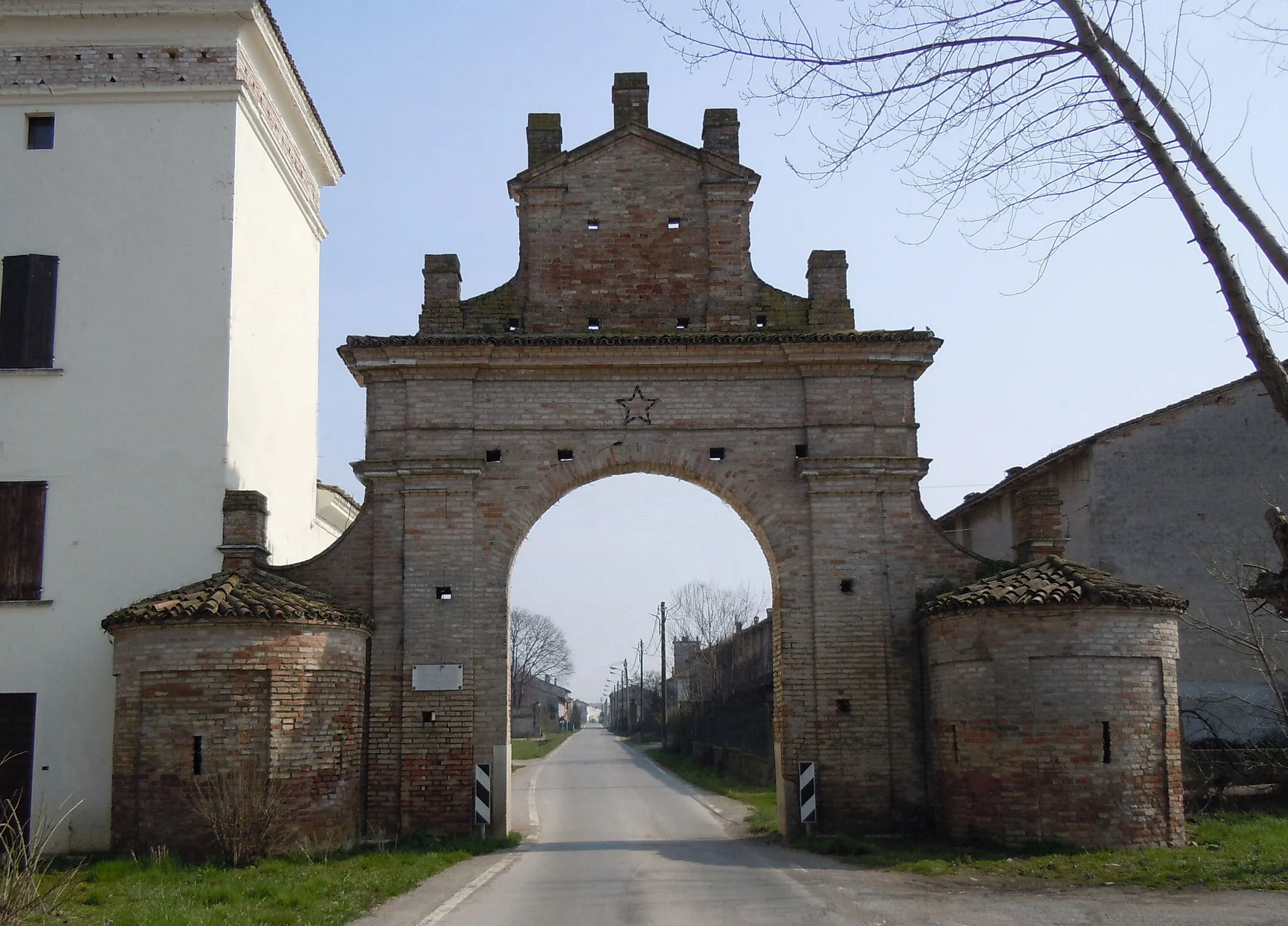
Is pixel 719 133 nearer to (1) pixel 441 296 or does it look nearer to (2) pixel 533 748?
(1) pixel 441 296

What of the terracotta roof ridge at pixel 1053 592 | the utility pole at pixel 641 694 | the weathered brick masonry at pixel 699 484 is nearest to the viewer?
the weathered brick masonry at pixel 699 484

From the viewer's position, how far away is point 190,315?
16.5m

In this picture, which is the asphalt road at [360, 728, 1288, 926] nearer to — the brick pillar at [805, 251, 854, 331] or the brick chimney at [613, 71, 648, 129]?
the brick pillar at [805, 251, 854, 331]

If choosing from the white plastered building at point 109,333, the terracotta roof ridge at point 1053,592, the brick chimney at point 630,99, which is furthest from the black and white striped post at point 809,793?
the brick chimney at point 630,99

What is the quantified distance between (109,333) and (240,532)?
140 inches

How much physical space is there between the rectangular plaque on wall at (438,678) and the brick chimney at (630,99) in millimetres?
8465

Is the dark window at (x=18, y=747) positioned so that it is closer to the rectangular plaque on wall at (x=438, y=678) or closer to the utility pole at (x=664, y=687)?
the rectangular plaque on wall at (x=438, y=678)

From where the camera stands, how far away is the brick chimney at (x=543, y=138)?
58.4 ft

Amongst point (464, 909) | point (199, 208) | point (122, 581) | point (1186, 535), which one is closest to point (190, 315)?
point (199, 208)

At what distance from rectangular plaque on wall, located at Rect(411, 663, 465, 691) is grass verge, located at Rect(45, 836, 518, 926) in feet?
7.25

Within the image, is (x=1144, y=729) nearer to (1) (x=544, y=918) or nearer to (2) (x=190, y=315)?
(1) (x=544, y=918)

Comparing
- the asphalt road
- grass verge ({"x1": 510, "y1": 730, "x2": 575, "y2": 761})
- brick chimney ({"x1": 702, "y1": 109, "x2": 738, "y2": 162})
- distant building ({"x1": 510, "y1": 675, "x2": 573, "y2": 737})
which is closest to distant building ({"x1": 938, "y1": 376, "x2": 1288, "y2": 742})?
brick chimney ({"x1": 702, "y1": 109, "x2": 738, "y2": 162})

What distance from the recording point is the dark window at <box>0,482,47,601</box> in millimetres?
15656

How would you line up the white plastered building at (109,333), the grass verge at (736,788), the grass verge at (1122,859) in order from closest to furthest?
the grass verge at (1122,859), the white plastered building at (109,333), the grass verge at (736,788)
